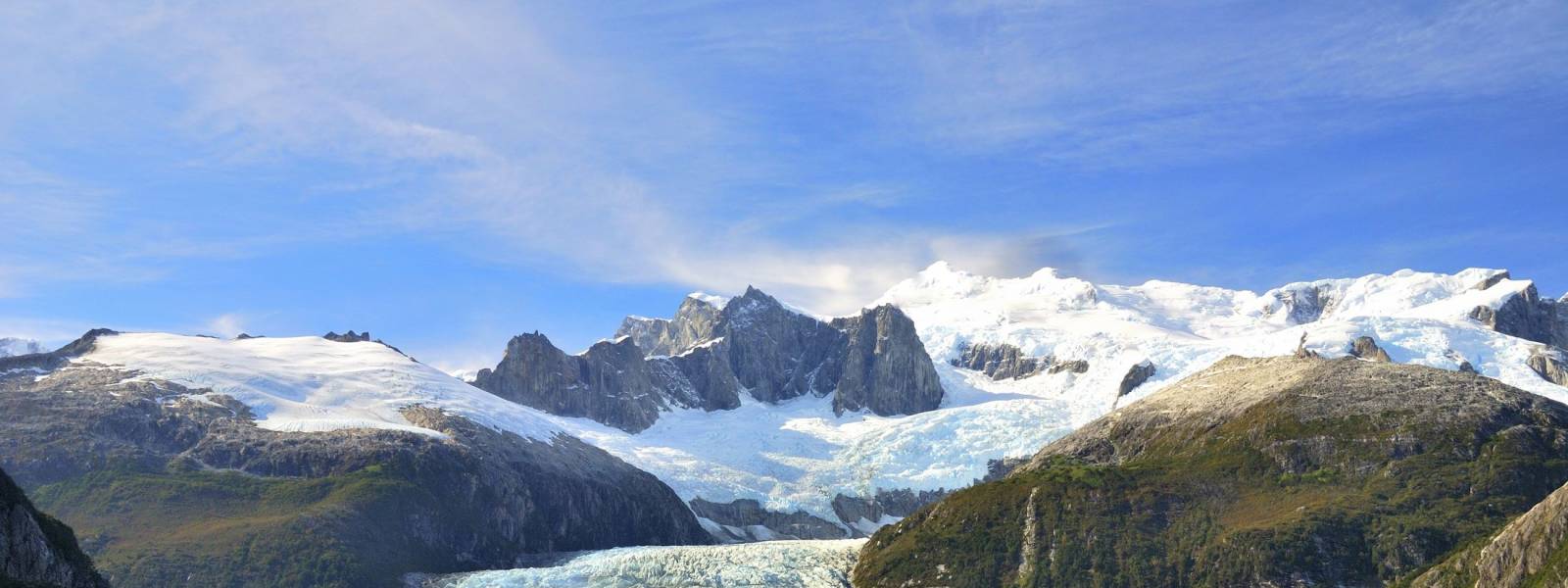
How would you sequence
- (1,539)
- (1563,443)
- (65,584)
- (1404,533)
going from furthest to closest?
1. (1563,443)
2. (1404,533)
3. (65,584)
4. (1,539)

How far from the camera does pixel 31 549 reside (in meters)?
118

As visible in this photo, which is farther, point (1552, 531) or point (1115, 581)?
point (1115, 581)

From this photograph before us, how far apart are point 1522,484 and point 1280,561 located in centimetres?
3934

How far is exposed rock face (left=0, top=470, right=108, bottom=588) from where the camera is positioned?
114 m

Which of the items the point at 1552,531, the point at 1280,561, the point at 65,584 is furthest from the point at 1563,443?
the point at 65,584

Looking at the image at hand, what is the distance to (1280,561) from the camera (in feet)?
595

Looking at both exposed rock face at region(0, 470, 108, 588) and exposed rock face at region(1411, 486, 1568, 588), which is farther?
exposed rock face at region(1411, 486, 1568, 588)

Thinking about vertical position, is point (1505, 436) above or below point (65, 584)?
above

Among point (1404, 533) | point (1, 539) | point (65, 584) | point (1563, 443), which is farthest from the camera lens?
point (1563, 443)

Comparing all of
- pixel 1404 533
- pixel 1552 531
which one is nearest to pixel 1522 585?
pixel 1552 531

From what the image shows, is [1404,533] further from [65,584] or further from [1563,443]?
[65,584]

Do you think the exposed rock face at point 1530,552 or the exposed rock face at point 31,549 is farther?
the exposed rock face at point 1530,552

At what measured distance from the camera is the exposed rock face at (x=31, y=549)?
11438 centimetres

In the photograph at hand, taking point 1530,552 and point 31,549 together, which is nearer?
point 31,549
